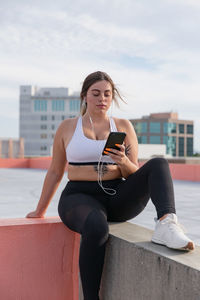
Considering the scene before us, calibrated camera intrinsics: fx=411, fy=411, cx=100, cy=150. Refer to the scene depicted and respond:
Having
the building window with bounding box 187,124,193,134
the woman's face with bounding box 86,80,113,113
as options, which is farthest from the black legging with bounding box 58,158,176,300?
the building window with bounding box 187,124,193,134

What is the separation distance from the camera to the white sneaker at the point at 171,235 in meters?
2.12

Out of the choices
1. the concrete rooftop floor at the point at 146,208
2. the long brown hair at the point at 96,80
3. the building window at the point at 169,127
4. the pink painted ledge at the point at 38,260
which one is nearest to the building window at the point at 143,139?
the building window at the point at 169,127

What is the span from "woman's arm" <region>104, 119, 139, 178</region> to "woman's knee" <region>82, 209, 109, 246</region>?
0.43m

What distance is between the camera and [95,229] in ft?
7.92

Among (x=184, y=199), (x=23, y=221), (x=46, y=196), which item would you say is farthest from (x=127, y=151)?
(x=184, y=199)

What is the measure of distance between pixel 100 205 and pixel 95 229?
0.29 metres

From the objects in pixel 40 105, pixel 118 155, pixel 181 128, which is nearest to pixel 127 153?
pixel 118 155

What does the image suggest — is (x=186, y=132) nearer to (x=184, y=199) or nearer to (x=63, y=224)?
(x=184, y=199)

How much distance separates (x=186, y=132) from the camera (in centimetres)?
10488

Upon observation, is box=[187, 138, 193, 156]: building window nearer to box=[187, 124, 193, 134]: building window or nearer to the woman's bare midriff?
box=[187, 124, 193, 134]: building window

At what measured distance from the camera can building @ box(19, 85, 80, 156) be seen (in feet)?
373

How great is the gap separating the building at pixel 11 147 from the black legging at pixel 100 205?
82.8 m

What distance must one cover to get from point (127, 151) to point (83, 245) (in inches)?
31.9

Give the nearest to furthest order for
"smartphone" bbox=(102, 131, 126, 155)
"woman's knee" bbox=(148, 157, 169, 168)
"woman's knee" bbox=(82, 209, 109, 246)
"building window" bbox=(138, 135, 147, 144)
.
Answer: "woman's knee" bbox=(82, 209, 109, 246)
"woman's knee" bbox=(148, 157, 169, 168)
"smartphone" bbox=(102, 131, 126, 155)
"building window" bbox=(138, 135, 147, 144)
